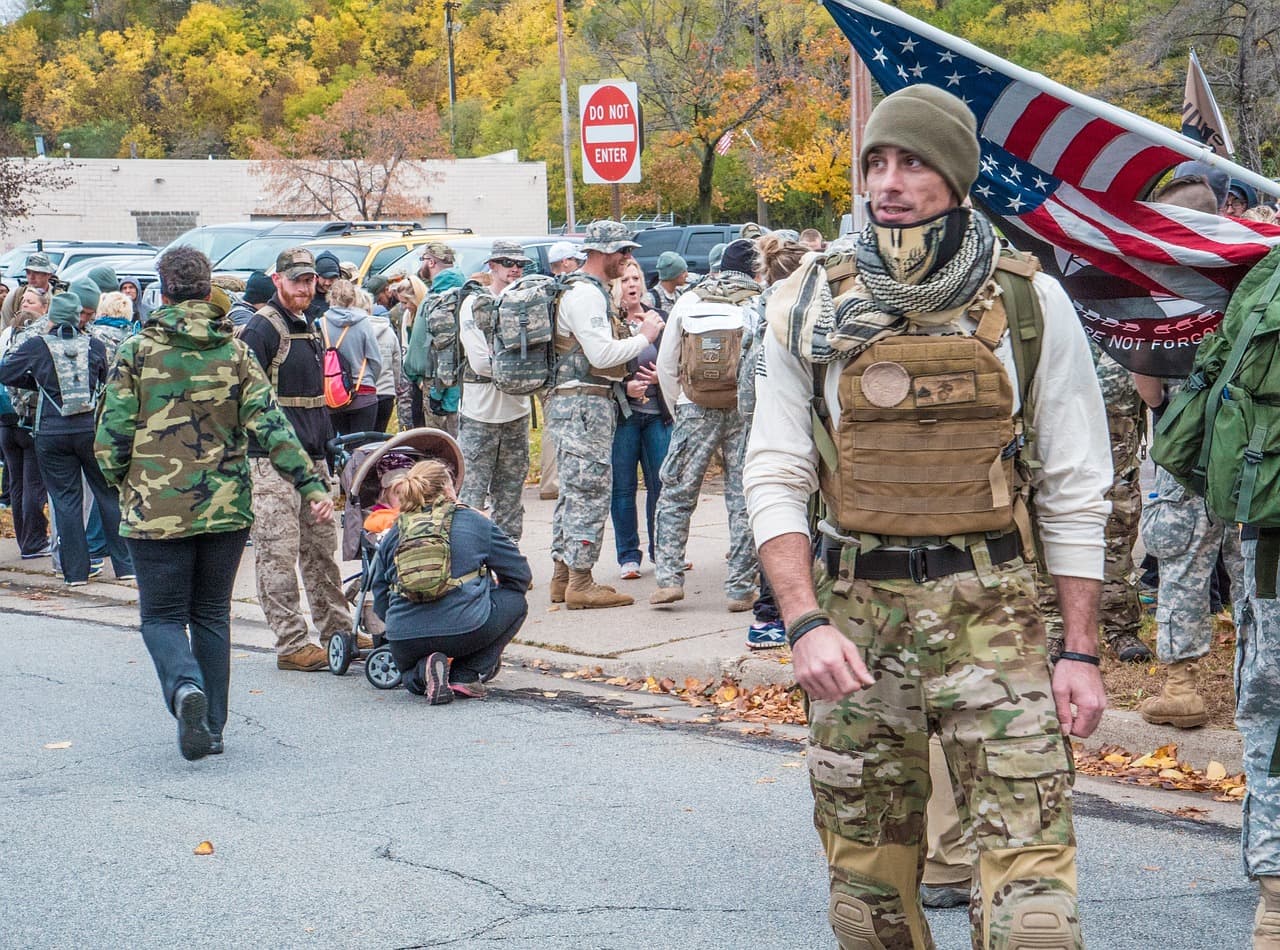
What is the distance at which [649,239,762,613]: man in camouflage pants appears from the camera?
28.8ft

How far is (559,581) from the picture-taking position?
31.8 ft

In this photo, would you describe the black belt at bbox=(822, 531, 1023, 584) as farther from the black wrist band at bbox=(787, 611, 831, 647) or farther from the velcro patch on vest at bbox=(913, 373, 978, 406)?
the velcro patch on vest at bbox=(913, 373, 978, 406)

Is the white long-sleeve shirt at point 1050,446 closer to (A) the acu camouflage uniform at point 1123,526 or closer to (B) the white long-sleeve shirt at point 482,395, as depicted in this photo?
(A) the acu camouflage uniform at point 1123,526

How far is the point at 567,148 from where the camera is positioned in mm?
35969

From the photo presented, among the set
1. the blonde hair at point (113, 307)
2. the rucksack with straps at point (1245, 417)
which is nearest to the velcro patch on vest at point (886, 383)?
the rucksack with straps at point (1245, 417)

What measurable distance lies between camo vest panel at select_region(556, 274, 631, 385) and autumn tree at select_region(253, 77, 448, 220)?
39.9 m

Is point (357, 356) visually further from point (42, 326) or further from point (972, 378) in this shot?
point (972, 378)

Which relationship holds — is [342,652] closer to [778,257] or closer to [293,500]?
Answer: [293,500]

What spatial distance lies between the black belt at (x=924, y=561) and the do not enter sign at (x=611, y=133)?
384 inches

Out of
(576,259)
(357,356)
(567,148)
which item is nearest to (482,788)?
(576,259)

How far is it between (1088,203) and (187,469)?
373cm

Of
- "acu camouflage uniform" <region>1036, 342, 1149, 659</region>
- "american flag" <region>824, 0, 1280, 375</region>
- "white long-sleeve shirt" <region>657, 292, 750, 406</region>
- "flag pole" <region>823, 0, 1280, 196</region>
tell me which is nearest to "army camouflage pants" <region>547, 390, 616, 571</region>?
"white long-sleeve shirt" <region>657, 292, 750, 406</region>

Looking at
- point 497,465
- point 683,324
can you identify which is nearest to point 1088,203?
point 683,324

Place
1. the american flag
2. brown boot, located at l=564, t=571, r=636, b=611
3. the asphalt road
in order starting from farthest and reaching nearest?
brown boot, located at l=564, t=571, r=636, b=611, the american flag, the asphalt road
